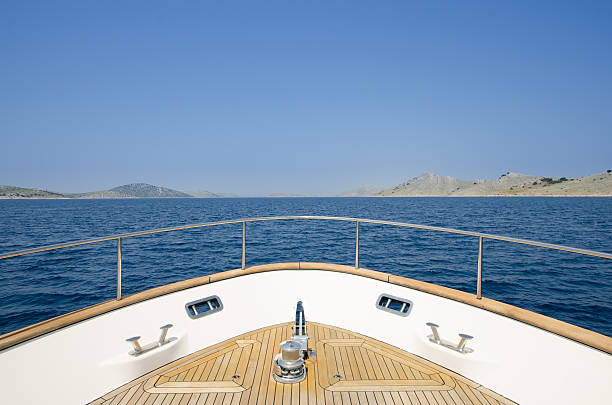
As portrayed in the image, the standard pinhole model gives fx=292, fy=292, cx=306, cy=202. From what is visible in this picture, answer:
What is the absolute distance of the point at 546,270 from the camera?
27.7ft

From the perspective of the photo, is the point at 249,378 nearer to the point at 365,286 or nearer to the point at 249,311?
the point at 249,311

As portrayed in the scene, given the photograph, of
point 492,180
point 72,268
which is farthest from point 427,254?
point 492,180

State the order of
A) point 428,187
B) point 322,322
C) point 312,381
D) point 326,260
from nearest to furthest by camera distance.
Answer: point 312,381, point 322,322, point 326,260, point 428,187

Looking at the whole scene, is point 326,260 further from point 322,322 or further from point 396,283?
point 396,283

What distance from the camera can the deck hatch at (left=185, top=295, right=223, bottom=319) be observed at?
2330 mm

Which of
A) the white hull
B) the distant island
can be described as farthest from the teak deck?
the distant island

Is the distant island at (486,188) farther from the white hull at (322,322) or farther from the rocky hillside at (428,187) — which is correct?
the white hull at (322,322)

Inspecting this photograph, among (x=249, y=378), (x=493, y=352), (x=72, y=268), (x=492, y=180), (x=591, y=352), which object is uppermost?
(x=492, y=180)

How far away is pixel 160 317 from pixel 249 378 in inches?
32.6

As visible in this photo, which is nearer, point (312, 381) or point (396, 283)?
point (312, 381)

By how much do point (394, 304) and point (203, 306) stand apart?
1.60m

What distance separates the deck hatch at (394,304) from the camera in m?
2.40

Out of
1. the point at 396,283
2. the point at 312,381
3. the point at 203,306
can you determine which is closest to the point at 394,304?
the point at 396,283

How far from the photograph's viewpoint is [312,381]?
73.2 inches
